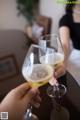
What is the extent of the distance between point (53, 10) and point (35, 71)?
196cm

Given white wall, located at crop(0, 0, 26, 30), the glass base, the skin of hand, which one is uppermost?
white wall, located at crop(0, 0, 26, 30)

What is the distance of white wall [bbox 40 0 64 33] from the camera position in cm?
243

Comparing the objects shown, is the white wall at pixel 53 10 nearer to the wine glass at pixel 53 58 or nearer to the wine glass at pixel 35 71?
the wine glass at pixel 53 58

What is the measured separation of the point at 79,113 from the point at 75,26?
900 millimetres

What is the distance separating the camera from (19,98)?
23.7 inches

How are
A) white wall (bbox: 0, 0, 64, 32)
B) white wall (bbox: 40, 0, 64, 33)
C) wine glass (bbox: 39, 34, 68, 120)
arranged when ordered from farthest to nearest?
white wall (bbox: 0, 0, 64, 32) < white wall (bbox: 40, 0, 64, 33) < wine glass (bbox: 39, 34, 68, 120)

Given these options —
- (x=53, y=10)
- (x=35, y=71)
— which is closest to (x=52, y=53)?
(x=35, y=71)

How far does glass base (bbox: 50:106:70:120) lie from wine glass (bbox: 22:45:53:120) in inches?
3.3

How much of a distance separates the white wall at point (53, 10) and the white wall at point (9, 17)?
0.47 metres

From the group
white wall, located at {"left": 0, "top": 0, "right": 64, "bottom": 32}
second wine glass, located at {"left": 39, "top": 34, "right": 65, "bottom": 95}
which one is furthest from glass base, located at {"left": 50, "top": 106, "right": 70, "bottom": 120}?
white wall, located at {"left": 0, "top": 0, "right": 64, "bottom": 32}

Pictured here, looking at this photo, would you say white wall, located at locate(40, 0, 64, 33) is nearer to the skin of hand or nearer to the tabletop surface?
the tabletop surface

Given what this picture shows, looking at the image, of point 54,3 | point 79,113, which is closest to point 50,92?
point 79,113

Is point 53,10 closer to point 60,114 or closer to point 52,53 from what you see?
point 52,53

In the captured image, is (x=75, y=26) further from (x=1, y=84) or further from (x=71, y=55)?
(x=1, y=84)
